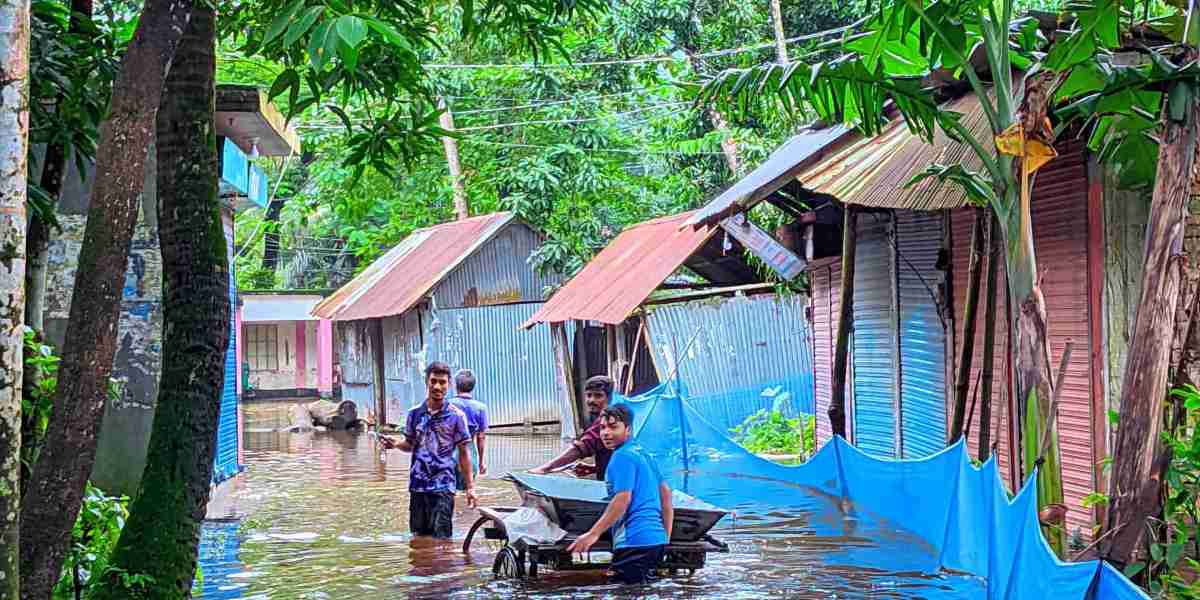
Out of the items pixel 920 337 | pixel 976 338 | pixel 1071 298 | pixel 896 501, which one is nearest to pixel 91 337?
pixel 1071 298

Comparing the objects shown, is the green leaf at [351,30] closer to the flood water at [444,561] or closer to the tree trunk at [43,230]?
the tree trunk at [43,230]

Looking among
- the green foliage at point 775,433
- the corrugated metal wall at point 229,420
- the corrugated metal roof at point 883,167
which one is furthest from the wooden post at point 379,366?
the corrugated metal roof at point 883,167

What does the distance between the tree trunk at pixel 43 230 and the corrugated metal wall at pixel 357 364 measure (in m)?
25.7

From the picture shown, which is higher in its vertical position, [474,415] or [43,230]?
[43,230]

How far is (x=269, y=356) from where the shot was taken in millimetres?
47844

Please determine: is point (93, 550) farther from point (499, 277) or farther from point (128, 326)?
point (499, 277)

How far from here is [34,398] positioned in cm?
689

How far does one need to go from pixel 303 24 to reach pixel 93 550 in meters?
3.93

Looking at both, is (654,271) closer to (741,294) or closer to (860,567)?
(741,294)

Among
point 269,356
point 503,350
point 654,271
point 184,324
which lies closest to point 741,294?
point 654,271

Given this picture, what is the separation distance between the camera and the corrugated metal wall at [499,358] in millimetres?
28016

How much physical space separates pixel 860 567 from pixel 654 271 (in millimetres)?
9787

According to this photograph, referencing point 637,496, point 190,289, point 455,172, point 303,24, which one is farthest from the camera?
point 455,172

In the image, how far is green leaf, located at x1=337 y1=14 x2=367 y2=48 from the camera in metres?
4.66
